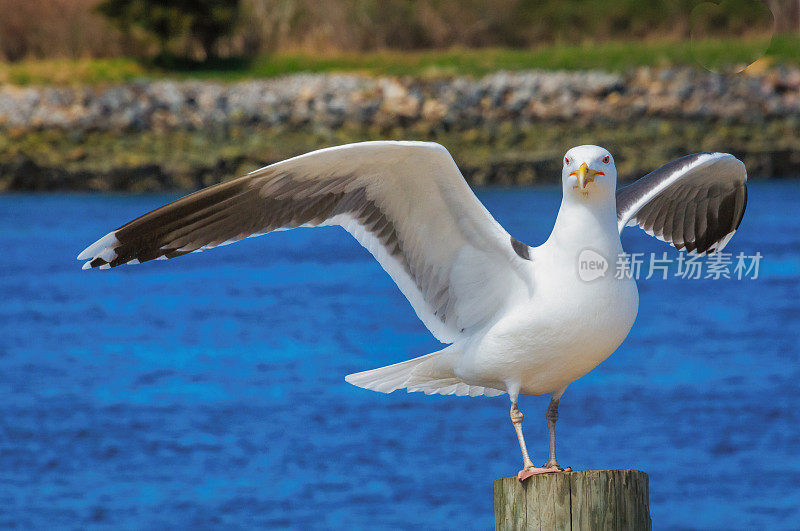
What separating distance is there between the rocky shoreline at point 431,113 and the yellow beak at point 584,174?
18022 mm

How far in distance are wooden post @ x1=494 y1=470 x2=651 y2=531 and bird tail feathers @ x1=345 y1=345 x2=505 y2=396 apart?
0.97 meters

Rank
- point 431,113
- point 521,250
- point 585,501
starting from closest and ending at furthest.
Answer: point 585,501 < point 521,250 < point 431,113

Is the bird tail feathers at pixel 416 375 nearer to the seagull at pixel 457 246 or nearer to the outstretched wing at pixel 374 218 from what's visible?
the seagull at pixel 457 246

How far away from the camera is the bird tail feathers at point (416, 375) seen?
192 inches

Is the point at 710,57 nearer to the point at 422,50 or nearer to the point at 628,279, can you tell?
the point at 422,50

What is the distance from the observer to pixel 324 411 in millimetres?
9578

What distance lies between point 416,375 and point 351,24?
965 inches

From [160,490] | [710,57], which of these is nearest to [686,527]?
[160,490]

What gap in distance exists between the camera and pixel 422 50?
29672mm

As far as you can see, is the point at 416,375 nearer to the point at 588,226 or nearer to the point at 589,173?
the point at 588,226

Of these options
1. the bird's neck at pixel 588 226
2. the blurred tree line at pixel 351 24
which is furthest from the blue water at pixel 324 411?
the blurred tree line at pixel 351 24

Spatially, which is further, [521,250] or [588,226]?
[521,250]

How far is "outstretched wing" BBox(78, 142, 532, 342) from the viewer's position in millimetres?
4500

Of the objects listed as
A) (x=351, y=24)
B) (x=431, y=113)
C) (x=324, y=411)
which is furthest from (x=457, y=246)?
(x=351, y=24)
